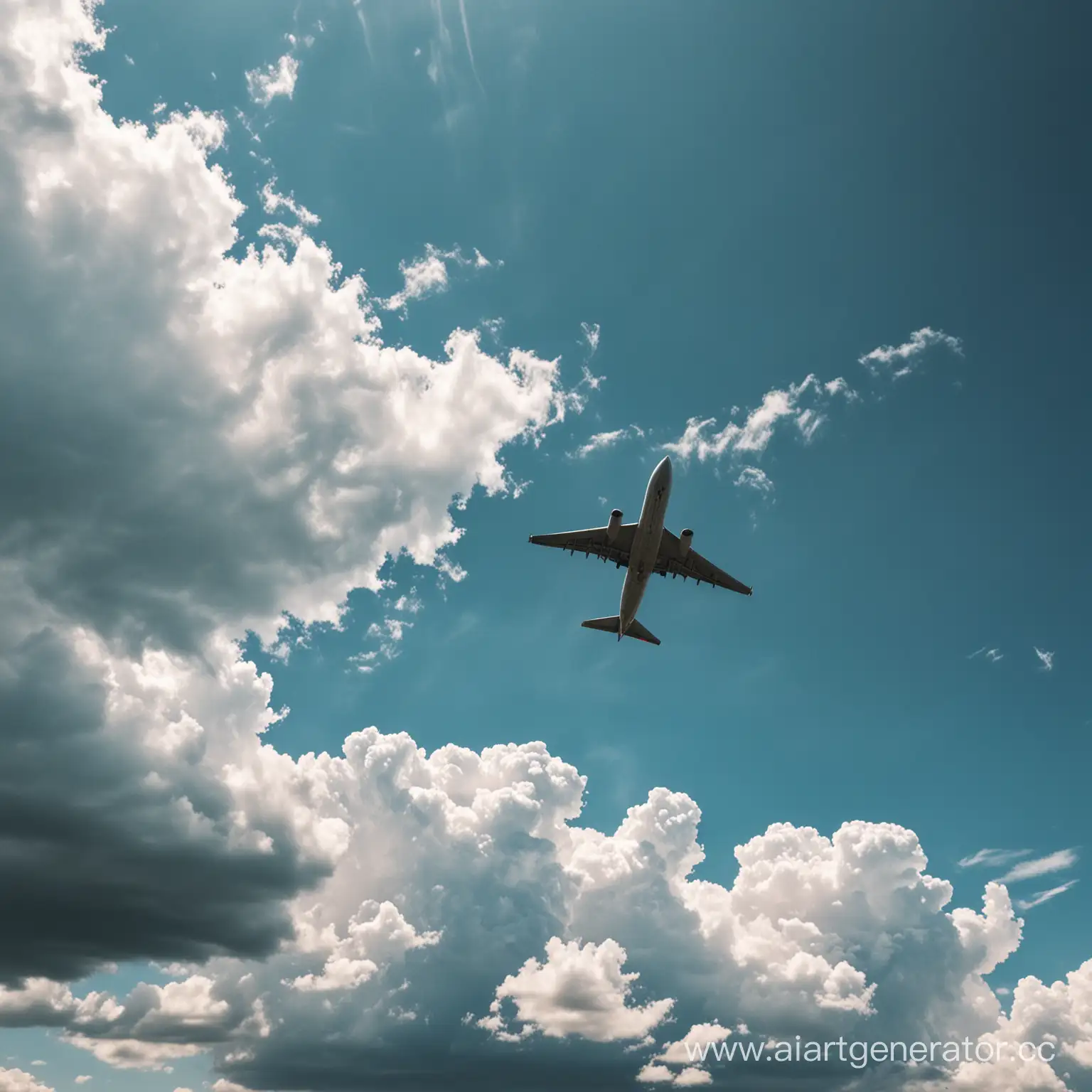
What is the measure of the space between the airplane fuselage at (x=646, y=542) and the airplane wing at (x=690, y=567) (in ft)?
8.13

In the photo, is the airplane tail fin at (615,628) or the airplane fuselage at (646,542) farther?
the airplane tail fin at (615,628)

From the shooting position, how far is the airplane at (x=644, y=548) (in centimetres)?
9181

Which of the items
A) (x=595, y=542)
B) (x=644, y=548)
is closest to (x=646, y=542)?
(x=644, y=548)

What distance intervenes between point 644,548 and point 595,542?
11.6 meters

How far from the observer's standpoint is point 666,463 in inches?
3543

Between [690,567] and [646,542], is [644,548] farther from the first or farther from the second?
[690,567]

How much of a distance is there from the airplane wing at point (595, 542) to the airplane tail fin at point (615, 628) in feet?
42.1

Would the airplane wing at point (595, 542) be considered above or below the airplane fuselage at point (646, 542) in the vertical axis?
above

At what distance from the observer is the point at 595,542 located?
106875 millimetres

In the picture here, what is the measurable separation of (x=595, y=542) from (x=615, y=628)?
55.9 ft

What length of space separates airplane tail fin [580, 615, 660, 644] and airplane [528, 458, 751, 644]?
23 cm

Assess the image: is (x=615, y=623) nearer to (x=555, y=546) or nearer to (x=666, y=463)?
(x=555, y=546)

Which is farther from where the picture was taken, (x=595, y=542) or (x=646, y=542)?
(x=595, y=542)

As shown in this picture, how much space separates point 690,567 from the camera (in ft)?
360
